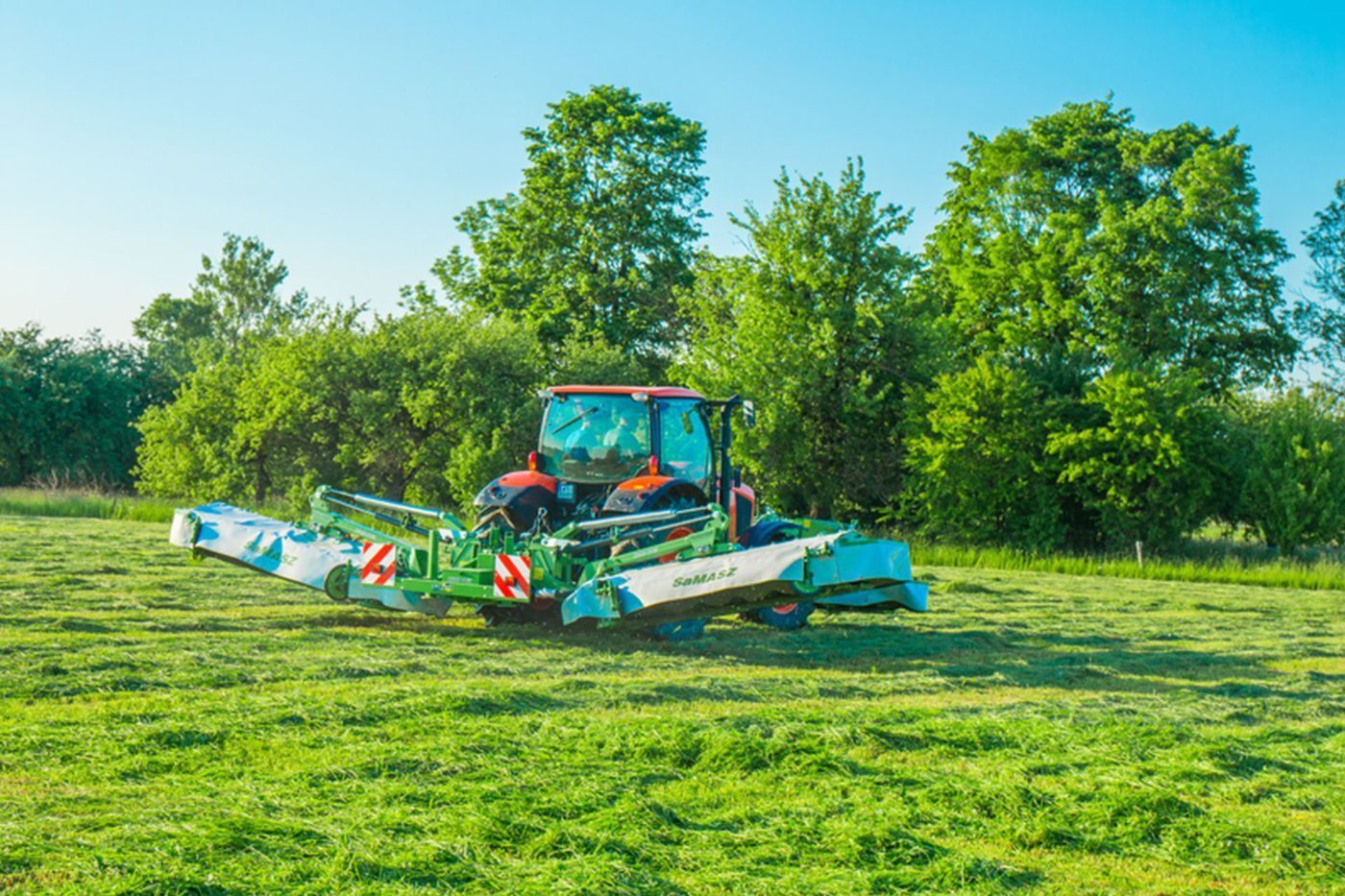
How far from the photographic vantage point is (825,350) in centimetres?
2733

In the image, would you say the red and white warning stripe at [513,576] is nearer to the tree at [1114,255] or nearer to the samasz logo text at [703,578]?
the samasz logo text at [703,578]

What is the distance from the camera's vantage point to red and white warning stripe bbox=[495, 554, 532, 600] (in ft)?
29.8

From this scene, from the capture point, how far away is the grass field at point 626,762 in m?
4.11

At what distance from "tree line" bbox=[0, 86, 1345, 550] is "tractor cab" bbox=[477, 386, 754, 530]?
16.0 m

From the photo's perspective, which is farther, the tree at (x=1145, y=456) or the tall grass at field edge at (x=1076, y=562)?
the tree at (x=1145, y=456)

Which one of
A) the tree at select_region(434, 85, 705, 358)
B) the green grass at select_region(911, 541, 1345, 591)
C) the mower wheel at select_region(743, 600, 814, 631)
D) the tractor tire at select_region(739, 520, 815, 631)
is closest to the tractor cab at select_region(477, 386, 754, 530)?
the tractor tire at select_region(739, 520, 815, 631)

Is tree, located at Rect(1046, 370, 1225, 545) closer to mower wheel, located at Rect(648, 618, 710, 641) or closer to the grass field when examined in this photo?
the grass field

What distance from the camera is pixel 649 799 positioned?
486 cm

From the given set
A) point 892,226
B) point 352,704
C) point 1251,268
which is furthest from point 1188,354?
point 352,704

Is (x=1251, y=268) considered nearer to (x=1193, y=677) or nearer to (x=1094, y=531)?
(x=1094, y=531)

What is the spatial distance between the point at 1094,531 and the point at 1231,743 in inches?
884

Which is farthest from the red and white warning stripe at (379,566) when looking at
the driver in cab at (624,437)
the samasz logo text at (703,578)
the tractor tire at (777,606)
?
the tractor tire at (777,606)

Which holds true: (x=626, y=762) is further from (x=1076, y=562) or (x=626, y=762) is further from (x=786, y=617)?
(x=1076, y=562)

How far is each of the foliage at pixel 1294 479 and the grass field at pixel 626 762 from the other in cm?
1765
